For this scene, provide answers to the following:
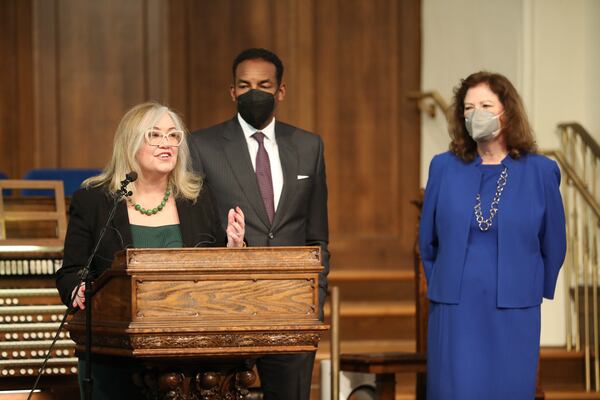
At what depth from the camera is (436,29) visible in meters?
8.61

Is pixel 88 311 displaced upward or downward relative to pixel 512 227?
downward

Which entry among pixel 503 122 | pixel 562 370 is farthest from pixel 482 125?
pixel 562 370

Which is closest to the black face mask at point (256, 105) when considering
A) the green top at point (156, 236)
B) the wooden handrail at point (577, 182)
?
the green top at point (156, 236)

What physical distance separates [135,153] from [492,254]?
1425 mm

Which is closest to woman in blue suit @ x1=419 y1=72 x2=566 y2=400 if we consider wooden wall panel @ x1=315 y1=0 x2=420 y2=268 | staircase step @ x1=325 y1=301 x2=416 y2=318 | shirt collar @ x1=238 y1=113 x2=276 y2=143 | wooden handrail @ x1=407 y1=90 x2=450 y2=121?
shirt collar @ x1=238 y1=113 x2=276 y2=143

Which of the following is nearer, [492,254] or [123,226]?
[123,226]

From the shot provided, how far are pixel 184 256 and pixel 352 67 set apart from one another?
5411 millimetres

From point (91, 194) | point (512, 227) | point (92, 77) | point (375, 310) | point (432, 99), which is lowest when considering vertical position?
point (375, 310)

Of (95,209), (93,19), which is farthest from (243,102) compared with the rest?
(93,19)

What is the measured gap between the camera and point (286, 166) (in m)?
4.47

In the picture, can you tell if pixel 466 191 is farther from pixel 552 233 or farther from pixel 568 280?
pixel 568 280

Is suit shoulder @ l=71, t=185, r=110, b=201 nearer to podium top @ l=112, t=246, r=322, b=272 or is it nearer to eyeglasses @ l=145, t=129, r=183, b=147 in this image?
eyeglasses @ l=145, t=129, r=183, b=147

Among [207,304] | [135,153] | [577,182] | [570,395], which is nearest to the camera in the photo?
[207,304]

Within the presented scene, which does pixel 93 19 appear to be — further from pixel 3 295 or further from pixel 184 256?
pixel 184 256
